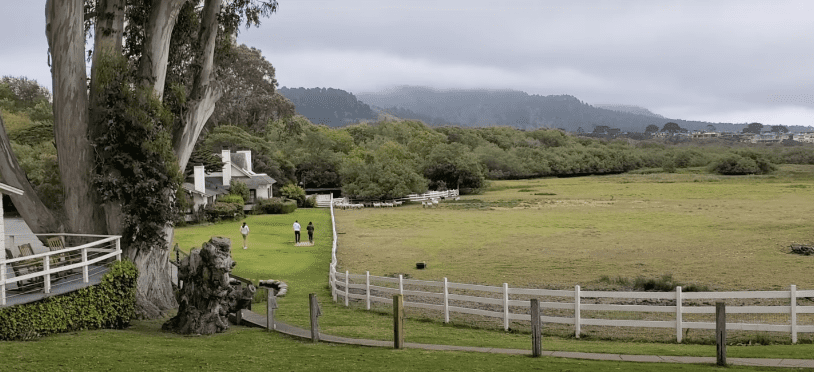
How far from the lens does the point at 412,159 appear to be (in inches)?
3684

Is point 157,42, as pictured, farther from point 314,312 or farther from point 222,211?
point 222,211

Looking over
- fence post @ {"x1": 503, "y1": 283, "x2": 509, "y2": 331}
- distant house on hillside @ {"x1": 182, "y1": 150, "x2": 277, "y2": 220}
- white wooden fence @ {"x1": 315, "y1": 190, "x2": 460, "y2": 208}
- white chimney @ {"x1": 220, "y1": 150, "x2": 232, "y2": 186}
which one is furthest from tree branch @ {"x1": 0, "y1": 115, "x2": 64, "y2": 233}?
white wooden fence @ {"x1": 315, "y1": 190, "x2": 460, "y2": 208}

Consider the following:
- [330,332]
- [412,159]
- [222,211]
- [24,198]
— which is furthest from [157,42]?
[412,159]

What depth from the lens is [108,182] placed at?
18016mm

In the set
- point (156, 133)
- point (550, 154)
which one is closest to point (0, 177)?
point (156, 133)

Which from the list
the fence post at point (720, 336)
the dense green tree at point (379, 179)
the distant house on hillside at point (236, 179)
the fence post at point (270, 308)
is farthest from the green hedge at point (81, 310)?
the dense green tree at point (379, 179)

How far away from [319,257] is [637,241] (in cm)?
1815

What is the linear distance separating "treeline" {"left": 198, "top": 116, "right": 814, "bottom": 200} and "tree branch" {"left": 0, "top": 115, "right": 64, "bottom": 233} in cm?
1729

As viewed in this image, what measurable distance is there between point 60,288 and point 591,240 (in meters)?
32.0

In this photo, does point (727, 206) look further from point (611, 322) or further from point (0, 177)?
point (0, 177)

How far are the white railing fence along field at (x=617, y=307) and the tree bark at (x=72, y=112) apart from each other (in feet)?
24.4

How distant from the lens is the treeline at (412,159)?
257ft

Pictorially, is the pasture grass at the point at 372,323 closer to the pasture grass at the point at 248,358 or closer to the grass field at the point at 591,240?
the pasture grass at the point at 248,358

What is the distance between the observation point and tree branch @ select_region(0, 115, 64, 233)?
17.4 metres
